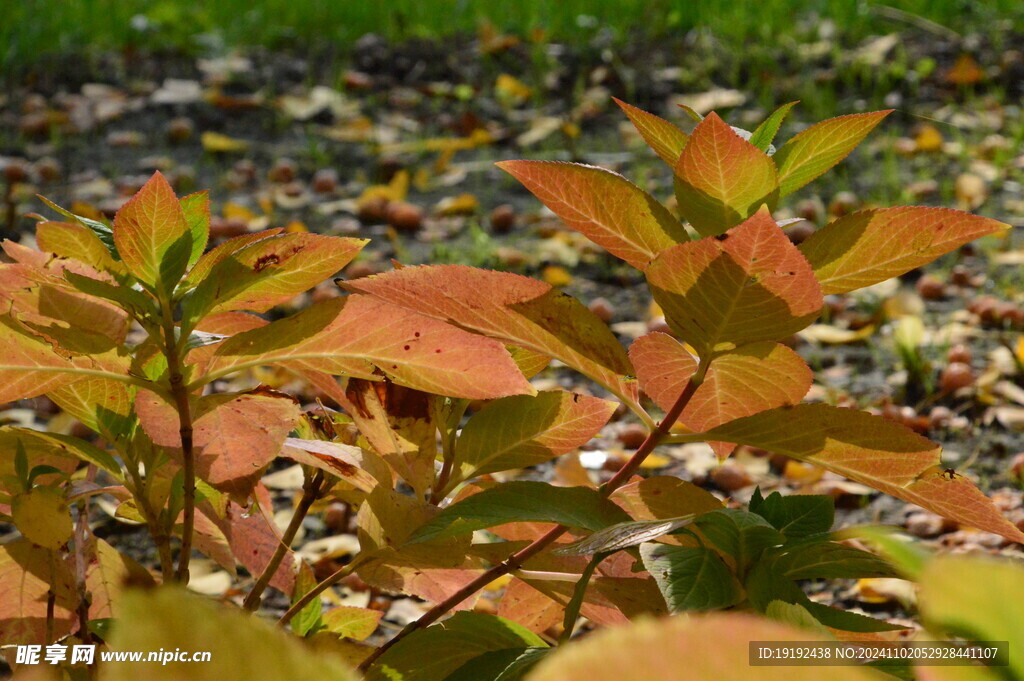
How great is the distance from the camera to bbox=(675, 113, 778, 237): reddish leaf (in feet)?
1.85

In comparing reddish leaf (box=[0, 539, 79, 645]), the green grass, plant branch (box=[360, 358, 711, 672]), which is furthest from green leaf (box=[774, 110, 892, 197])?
the green grass

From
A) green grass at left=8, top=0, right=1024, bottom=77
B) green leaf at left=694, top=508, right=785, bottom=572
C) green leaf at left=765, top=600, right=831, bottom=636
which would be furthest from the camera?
green grass at left=8, top=0, right=1024, bottom=77

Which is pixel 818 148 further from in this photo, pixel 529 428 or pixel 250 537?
pixel 250 537

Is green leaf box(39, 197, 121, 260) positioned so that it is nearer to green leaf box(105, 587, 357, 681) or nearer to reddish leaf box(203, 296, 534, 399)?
reddish leaf box(203, 296, 534, 399)

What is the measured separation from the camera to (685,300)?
21.7 inches

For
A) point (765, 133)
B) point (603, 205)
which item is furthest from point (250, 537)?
point (765, 133)

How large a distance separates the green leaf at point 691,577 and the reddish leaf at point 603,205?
0.65ft

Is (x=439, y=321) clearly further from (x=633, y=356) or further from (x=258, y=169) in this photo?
(x=258, y=169)

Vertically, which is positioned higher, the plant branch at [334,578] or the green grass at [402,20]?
the plant branch at [334,578]

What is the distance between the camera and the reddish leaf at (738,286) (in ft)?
1.68

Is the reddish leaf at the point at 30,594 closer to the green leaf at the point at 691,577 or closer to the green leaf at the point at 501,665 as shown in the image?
the green leaf at the point at 501,665

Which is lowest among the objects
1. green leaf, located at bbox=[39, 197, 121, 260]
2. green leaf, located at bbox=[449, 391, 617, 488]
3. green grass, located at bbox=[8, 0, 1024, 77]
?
green grass, located at bbox=[8, 0, 1024, 77]

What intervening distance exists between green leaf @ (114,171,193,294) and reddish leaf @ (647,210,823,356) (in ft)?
0.96

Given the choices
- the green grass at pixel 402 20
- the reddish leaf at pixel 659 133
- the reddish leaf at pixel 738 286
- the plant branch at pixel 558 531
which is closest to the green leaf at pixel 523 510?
the plant branch at pixel 558 531
